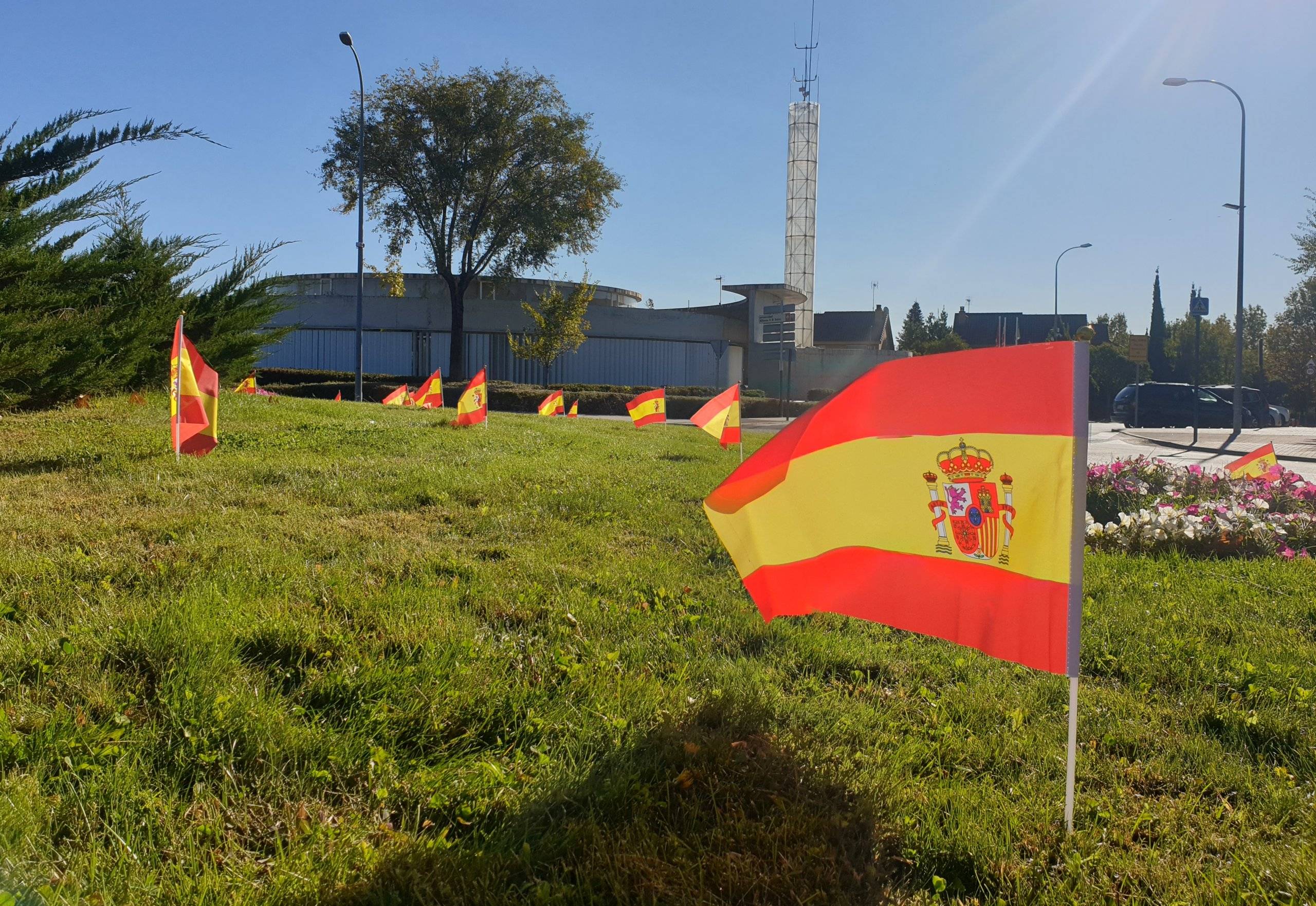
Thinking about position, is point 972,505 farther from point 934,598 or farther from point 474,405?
point 474,405

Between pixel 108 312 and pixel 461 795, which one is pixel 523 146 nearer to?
pixel 108 312

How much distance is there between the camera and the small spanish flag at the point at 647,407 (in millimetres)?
15258

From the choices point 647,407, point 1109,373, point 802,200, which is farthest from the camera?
point 1109,373

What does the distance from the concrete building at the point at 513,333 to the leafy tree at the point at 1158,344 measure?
38.4 metres

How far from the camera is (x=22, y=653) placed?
3467mm

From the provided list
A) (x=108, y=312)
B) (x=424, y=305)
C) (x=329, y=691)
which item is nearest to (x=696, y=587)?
(x=329, y=691)

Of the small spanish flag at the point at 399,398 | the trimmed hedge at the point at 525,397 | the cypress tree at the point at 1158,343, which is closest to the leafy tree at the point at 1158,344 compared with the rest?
the cypress tree at the point at 1158,343

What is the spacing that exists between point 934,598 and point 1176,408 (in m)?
34.7

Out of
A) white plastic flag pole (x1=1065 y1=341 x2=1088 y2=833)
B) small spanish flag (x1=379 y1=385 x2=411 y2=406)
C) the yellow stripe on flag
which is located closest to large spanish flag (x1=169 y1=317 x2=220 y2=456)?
the yellow stripe on flag

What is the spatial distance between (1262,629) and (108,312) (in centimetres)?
1159

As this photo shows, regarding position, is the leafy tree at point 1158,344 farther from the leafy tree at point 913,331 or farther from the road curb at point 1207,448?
the road curb at point 1207,448

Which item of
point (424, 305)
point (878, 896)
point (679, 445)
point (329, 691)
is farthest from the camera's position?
point (424, 305)

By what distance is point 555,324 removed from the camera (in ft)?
129

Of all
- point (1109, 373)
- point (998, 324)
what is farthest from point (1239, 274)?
point (998, 324)
